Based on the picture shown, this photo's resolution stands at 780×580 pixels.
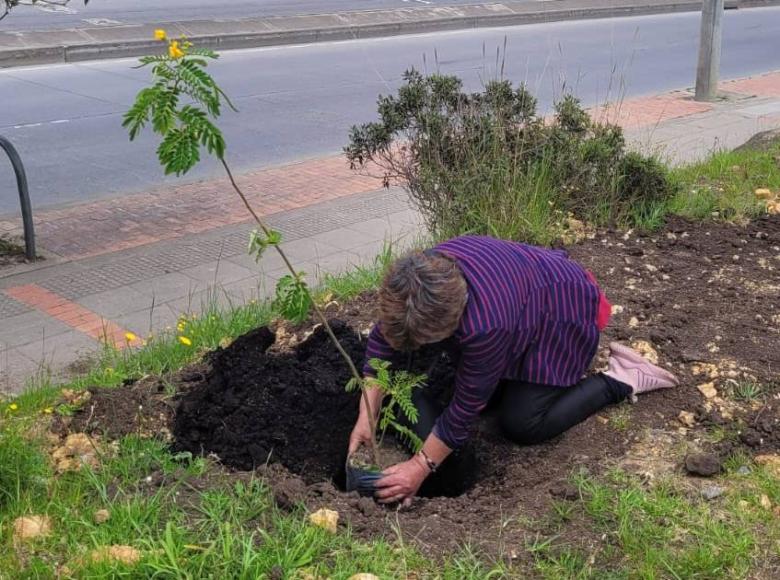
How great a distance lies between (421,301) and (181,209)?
4976mm

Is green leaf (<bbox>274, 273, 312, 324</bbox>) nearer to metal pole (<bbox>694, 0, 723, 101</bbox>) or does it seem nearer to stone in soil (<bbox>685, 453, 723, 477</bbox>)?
stone in soil (<bbox>685, 453, 723, 477</bbox>)

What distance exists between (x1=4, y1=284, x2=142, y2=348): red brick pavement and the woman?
1.89 m

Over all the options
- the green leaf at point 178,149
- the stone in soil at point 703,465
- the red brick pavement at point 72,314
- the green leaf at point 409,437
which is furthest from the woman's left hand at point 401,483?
the red brick pavement at point 72,314

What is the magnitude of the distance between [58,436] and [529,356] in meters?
1.81

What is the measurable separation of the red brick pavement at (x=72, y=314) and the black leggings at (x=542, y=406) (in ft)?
6.15

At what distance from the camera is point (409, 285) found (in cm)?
313

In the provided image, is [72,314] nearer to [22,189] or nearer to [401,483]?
[22,189]

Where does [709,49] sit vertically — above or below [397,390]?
above

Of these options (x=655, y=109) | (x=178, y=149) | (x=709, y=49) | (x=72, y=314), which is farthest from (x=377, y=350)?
(x=709, y=49)

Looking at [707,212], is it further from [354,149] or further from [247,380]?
[247,380]

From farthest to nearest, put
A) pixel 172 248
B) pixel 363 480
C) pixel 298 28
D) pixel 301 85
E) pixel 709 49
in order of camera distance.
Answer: pixel 298 28, pixel 301 85, pixel 709 49, pixel 172 248, pixel 363 480

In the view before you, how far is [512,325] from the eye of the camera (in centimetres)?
333

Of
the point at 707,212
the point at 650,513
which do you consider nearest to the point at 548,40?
the point at 707,212

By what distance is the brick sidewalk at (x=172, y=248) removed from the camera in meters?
5.37
